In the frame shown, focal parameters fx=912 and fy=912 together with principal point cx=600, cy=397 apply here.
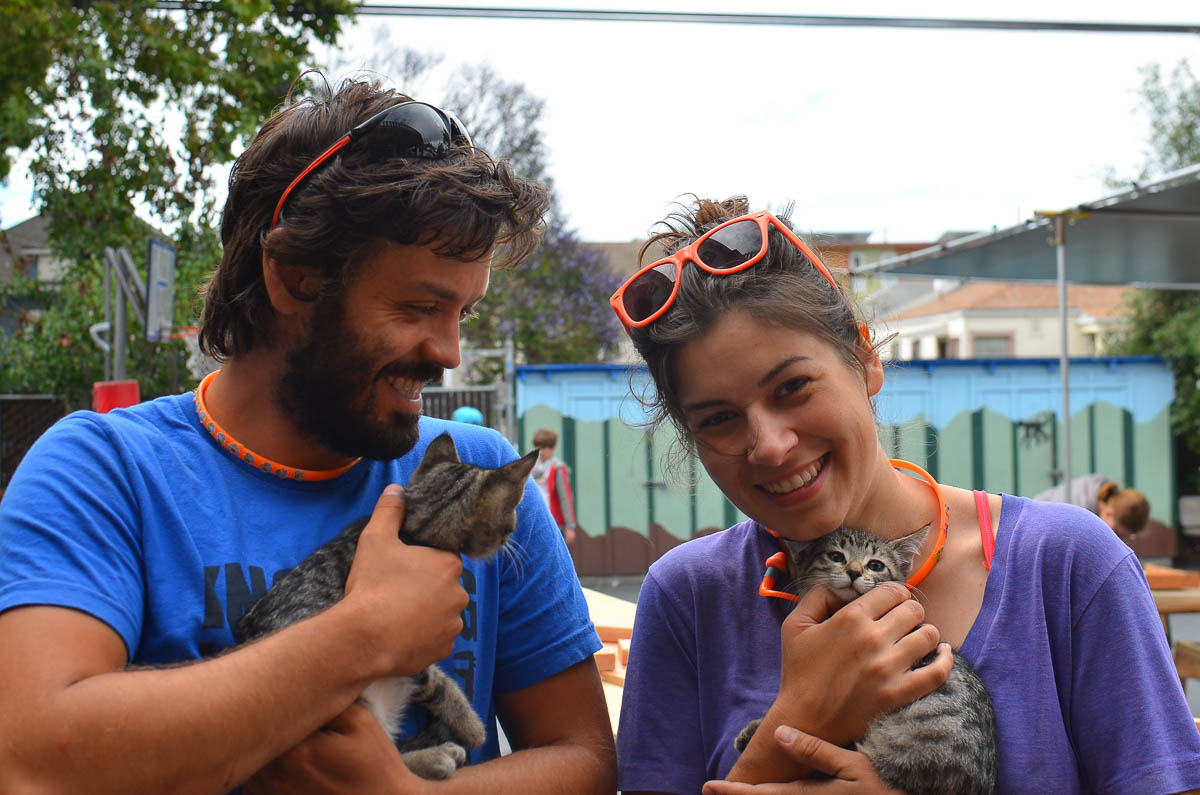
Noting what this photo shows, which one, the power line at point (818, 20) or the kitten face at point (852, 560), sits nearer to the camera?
the kitten face at point (852, 560)

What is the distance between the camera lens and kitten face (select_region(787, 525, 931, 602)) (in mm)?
2195

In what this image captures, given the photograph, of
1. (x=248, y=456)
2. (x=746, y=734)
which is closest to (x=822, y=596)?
(x=746, y=734)

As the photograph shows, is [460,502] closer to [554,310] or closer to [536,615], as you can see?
[536,615]

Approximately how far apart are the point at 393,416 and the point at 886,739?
1.30 meters

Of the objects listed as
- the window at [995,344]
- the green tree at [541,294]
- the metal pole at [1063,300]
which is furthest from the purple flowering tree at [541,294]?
the window at [995,344]

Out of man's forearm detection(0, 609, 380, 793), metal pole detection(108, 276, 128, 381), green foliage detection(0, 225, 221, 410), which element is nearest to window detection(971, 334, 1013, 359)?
green foliage detection(0, 225, 221, 410)

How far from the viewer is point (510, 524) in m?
2.14

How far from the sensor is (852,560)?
231 centimetres

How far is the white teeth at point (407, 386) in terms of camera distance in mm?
1986

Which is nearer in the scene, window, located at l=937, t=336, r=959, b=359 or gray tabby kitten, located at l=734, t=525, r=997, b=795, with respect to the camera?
gray tabby kitten, located at l=734, t=525, r=997, b=795

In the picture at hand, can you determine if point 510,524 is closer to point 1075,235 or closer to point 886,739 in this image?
point 886,739

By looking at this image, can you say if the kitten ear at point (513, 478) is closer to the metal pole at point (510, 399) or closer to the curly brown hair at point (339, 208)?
the curly brown hair at point (339, 208)

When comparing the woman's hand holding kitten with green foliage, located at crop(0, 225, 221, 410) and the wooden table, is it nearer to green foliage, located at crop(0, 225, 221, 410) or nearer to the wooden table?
the wooden table

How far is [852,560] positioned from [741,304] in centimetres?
74
